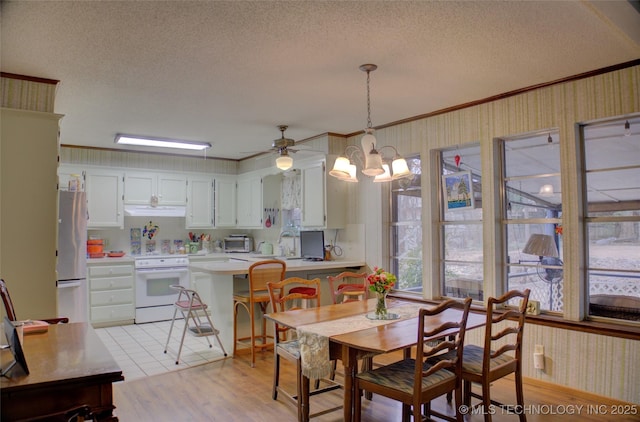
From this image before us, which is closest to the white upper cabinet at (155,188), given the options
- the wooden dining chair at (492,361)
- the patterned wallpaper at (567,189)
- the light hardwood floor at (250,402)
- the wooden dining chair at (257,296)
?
the wooden dining chair at (257,296)

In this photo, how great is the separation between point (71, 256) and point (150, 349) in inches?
50.8

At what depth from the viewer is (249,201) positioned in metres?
6.74

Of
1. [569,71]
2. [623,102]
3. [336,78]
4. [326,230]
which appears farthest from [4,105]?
[623,102]

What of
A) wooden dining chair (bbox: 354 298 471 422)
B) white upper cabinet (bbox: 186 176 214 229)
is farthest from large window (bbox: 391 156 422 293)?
white upper cabinet (bbox: 186 176 214 229)

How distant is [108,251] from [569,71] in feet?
20.1

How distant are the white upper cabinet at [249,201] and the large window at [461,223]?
308 centimetres

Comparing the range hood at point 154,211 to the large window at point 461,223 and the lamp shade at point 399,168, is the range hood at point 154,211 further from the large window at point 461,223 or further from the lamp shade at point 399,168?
the lamp shade at point 399,168

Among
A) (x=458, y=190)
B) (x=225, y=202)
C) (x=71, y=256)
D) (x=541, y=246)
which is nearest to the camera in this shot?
(x=541, y=246)

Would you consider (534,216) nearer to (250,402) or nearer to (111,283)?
(250,402)

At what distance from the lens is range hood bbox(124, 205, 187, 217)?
240 inches

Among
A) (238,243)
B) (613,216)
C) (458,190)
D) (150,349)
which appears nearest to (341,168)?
(458,190)

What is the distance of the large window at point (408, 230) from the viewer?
4527 millimetres

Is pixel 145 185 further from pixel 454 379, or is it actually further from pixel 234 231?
pixel 454 379

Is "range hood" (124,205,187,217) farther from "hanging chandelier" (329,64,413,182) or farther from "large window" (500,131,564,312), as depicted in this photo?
"large window" (500,131,564,312)
